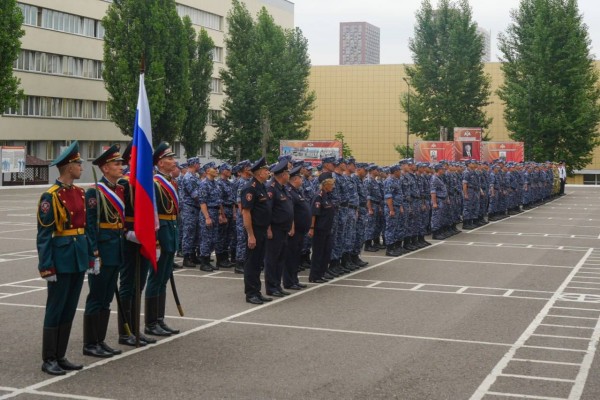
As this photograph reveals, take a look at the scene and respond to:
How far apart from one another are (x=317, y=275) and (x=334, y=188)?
1762mm

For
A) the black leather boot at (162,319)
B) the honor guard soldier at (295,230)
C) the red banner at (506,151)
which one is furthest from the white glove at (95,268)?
the red banner at (506,151)

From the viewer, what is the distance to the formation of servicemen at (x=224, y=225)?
8.30 meters

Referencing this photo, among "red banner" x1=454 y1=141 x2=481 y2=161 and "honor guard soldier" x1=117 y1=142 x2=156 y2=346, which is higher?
"red banner" x1=454 y1=141 x2=481 y2=161

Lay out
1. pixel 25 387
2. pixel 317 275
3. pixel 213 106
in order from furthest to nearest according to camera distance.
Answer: pixel 213 106 → pixel 317 275 → pixel 25 387

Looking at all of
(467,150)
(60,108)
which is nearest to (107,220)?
(467,150)

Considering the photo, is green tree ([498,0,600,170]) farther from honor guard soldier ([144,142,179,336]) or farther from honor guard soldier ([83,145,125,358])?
honor guard soldier ([83,145,125,358])

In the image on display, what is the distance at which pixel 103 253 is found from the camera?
29.0 ft

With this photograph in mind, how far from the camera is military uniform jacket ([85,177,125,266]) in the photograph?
8.73m

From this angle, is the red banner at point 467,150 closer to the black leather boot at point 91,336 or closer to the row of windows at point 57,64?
the row of windows at point 57,64

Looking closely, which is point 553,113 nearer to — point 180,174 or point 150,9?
point 150,9

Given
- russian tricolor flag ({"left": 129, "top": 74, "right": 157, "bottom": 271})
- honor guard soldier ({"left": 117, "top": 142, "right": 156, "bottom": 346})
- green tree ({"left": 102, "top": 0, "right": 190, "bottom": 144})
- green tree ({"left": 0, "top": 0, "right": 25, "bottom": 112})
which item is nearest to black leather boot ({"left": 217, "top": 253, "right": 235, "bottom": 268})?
honor guard soldier ({"left": 117, "top": 142, "right": 156, "bottom": 346})

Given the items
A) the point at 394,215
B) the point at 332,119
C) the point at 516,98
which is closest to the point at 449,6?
the point at 516,98

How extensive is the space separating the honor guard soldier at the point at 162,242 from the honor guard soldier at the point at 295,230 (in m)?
3.27

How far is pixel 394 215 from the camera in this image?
1900 cm
